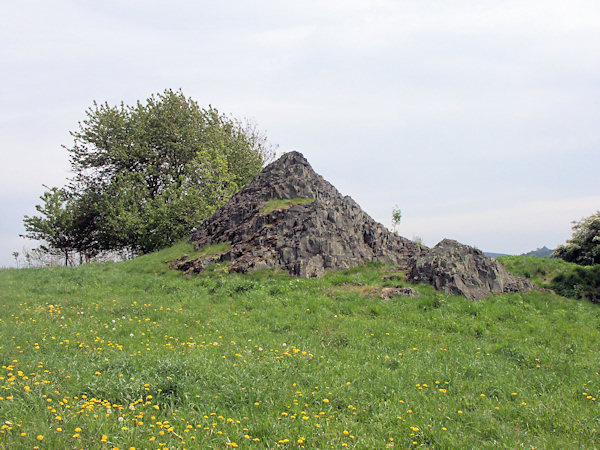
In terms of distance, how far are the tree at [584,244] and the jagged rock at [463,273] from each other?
32.8ft

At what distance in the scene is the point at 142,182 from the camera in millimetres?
35594

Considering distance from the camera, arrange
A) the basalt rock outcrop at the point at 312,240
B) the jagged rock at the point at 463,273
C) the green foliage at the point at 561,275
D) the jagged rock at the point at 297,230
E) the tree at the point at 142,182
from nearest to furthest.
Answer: the jagged rock at the point at 463,273 → the green foliage at the point at 561,275 → the basalt rock outcrop at the point at 312,240 → the jagged rock at the point at 297,230 → the tree at the point at 142,182

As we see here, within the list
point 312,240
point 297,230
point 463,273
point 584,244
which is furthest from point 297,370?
point 584,244

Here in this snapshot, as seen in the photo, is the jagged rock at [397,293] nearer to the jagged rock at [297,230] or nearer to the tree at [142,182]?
the jagged rock at [297,230]

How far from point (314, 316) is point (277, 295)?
299 cm

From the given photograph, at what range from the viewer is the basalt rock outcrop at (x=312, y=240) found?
54.9ft

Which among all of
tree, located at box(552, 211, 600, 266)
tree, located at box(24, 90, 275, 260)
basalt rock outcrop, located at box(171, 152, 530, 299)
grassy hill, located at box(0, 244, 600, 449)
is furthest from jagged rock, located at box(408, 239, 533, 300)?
tree, located at box(24, 90, 275, 260)

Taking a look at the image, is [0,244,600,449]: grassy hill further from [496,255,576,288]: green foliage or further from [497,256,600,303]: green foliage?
[496,255,576,288]: green foliage

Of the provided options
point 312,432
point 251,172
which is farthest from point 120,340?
point 251,172

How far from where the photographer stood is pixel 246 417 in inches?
235

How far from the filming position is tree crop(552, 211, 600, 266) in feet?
77.7

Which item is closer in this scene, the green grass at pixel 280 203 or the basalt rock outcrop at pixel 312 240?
the basalt rock outcrop at pixel 312 240

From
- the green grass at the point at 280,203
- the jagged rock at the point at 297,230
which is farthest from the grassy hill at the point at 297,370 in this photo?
the green grass at the point at 280,203

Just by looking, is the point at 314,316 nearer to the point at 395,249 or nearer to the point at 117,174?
the point at 395,249
